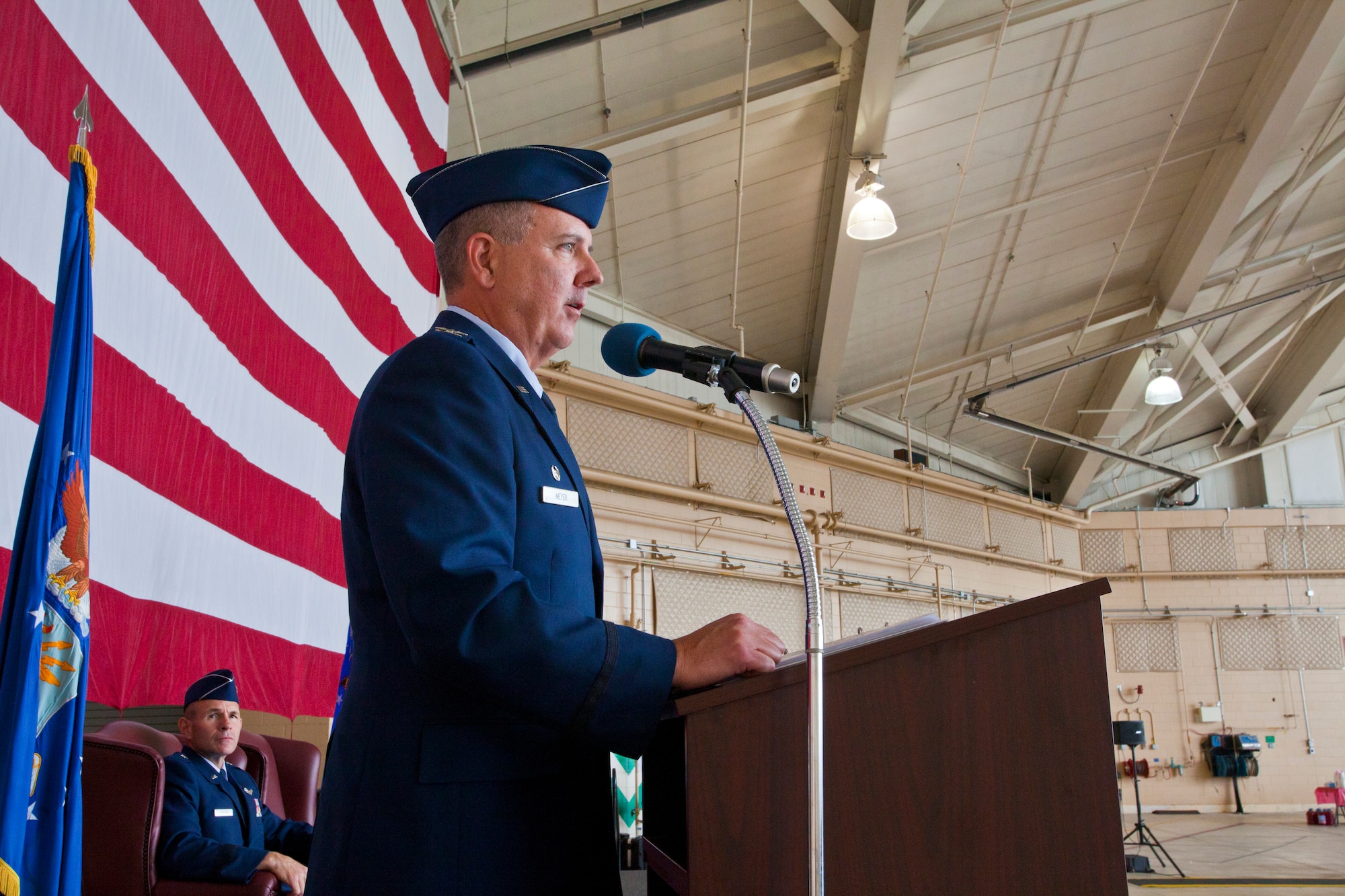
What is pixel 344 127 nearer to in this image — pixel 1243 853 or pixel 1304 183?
pixel 1304 183

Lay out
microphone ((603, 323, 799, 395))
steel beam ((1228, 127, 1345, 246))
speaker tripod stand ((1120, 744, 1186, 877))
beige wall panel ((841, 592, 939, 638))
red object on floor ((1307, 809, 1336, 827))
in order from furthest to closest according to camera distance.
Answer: red object on floor ((1307, 809, 1336, 827)), beige wall panel ((841, 592, 939, 638)), steel beam ((1228, 127, 1345, 246)), speaker tripod stand ((1120, 744, 1186, 877)), microphone ((603, 323, 799, 395))

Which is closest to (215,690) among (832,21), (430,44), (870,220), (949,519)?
(430,44)

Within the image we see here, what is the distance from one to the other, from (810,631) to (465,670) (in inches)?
14.5

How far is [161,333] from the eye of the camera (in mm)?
2332

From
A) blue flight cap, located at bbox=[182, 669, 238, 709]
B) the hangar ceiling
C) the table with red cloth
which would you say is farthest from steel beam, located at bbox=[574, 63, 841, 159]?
the table with red cloth

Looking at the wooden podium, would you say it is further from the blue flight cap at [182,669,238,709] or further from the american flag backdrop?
the blue flight cap at [182,669,238,709]

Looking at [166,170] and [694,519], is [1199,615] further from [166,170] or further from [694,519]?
[166,170]

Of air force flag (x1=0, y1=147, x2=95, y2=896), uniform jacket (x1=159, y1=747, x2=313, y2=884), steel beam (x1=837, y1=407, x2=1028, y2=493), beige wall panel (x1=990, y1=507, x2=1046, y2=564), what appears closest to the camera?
air force flag (x1=0, y1=147, x2=95, y2=896)

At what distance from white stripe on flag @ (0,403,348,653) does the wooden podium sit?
4.45ft

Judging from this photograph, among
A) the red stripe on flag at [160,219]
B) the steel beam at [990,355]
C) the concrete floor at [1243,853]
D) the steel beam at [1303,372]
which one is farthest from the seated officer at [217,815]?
the steel beam at [1303,372]

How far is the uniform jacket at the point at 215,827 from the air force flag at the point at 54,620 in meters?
1.23

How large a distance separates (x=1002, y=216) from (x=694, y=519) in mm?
3823

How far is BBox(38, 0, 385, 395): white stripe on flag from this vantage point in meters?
2.08

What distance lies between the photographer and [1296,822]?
480 inches
